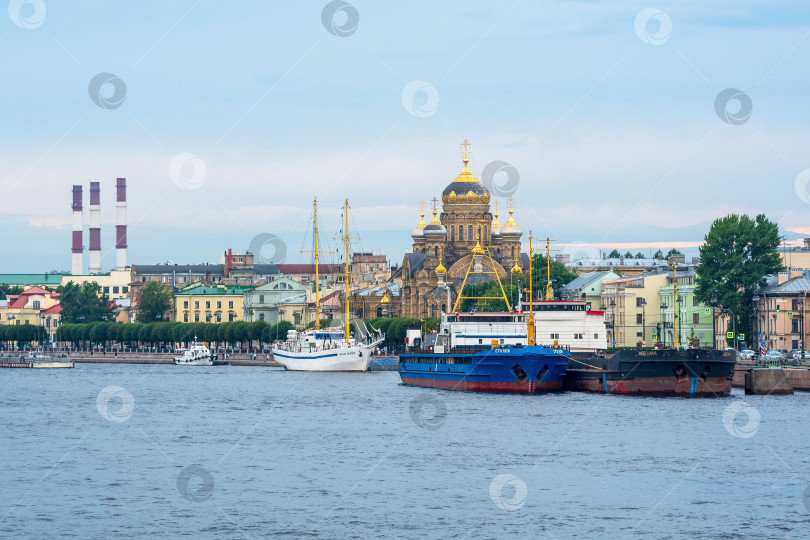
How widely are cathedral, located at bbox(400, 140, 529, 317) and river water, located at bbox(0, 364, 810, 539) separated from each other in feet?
288

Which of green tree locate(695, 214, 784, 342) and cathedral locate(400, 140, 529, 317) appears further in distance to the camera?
cathedral locate(400, 140, 529, 317)

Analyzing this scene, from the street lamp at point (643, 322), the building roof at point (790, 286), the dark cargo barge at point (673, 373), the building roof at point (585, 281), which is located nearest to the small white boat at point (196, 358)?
the building roof at point (585, 281)

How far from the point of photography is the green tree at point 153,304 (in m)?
178

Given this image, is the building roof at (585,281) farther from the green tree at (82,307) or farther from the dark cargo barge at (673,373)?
the green tree at (82,307)

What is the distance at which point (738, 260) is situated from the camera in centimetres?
9625

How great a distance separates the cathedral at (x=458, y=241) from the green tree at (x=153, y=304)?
3216 centimetres

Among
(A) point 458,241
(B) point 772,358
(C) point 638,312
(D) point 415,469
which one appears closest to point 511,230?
(A) point 458,241

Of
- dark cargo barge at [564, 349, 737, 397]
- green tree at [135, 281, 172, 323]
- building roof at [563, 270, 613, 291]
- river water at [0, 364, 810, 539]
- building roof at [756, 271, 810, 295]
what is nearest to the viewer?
river water at [0, 364, 810, 539]

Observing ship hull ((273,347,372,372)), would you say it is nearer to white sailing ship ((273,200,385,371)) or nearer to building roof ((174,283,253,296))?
white sailing ship ((273,200,385,371))

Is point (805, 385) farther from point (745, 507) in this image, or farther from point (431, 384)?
point (745, 507)

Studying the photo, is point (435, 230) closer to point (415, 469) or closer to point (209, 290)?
point (209, 290)

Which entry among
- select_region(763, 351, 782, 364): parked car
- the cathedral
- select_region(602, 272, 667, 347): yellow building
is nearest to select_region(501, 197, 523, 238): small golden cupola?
the cathedral

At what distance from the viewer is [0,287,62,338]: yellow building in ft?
629

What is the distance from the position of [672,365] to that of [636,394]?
2447 millimetres
